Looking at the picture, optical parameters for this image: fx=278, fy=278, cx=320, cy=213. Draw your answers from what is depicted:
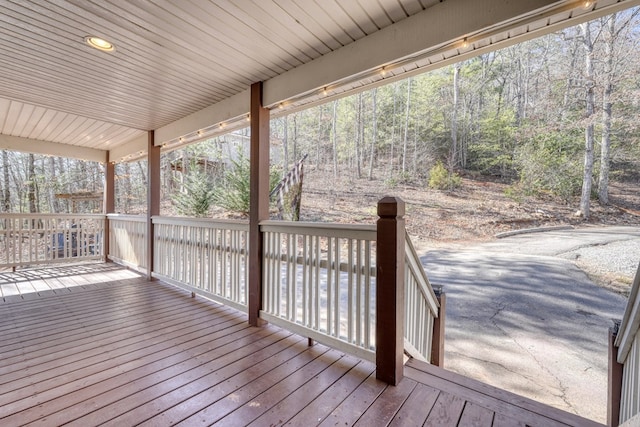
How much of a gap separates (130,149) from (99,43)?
145 inches

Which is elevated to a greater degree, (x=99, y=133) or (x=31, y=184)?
(x=99, y=133)

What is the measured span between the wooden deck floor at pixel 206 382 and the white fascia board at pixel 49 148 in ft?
11.9

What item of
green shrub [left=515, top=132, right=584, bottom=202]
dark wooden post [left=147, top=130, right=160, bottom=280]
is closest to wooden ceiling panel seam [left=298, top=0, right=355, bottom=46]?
dark wooden post [left=147, top=130, right=160, bottom=280]

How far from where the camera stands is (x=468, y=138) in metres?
10.9

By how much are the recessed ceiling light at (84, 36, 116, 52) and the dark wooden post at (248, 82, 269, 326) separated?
117 cm

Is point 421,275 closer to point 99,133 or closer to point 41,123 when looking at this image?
point 99,133

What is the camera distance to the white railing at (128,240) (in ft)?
15.6

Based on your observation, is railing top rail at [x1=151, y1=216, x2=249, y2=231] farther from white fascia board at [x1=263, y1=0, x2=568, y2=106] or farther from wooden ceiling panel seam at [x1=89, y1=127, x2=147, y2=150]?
wooden ceiling panel seam at [x1=89, y1=127, x2=147, y2=150]

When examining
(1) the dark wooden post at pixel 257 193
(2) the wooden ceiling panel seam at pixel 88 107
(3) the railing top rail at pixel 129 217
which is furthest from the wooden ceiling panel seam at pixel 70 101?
(1) the dark wooden post at pixel 257 193

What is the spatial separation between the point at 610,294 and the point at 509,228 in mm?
4245

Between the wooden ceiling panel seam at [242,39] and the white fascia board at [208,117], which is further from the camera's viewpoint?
the white fascia board at [208,117]

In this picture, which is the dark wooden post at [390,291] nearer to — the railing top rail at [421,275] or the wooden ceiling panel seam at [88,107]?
the railing top rail at [421,275]

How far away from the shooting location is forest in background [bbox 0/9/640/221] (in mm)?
6559

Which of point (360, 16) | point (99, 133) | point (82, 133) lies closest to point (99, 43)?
point (360, 16)
